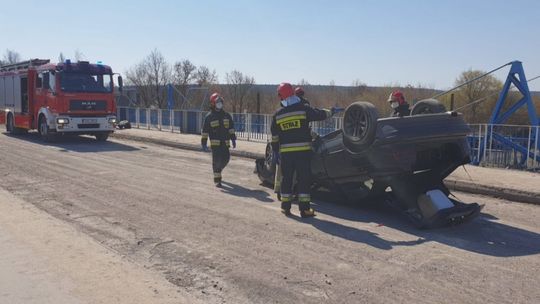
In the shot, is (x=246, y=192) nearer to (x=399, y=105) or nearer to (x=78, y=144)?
(x=399, y=105)

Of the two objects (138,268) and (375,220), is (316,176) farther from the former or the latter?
(138,268)

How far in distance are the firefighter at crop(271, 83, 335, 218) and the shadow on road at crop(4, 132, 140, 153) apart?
10.4 metres

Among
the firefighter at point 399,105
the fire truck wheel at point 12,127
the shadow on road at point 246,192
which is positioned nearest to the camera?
the shadow on road at point 246,192

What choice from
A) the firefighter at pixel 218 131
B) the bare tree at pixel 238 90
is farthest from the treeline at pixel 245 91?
the firefighter at pixel 218 131

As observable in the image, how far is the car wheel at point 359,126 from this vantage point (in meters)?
6.50

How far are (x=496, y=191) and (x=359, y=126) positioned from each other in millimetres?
3923

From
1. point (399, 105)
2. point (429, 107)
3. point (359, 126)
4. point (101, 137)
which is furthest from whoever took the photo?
Result: point (101, 137)

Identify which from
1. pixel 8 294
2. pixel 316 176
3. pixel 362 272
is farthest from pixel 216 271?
pixel 316 176

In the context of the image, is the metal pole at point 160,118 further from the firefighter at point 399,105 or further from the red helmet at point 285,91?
the red helmet at point 285,91

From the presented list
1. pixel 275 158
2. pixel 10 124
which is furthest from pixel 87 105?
pixel 275 158

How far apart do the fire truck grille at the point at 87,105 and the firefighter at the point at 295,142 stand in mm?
12610

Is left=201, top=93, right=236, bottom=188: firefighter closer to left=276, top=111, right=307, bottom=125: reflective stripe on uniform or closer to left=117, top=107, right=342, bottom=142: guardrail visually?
left=276, top=111, right=307, bottom=125: reflective stripe on uniform

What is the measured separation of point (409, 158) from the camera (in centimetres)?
641

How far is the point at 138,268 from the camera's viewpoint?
15.9 ft
